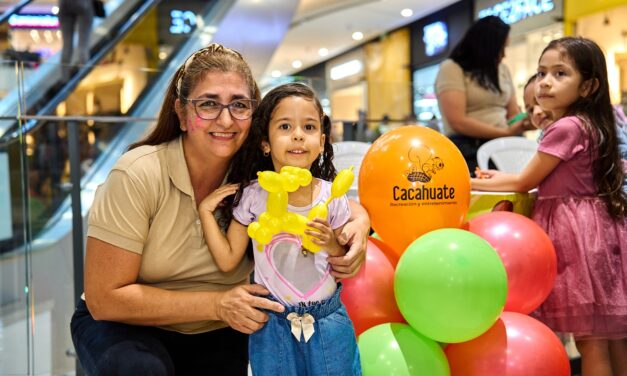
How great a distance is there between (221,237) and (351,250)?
343mm

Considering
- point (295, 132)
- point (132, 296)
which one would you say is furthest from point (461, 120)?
point (132, 296)

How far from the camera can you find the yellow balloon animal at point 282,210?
145cm

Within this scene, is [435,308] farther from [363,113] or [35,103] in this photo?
[363,113]

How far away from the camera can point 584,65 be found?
7.62 ft

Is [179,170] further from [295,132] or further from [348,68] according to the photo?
[348,68]

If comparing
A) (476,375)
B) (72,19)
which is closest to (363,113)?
(72,19)

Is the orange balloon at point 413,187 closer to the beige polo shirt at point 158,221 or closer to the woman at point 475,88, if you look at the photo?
the beige polo shirt at point 158,221

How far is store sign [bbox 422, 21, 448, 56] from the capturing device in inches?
440

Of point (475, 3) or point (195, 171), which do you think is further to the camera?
point (475, 3)

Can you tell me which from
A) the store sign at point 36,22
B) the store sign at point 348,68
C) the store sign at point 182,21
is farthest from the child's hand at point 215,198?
the store sign at point 348,68

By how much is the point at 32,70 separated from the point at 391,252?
230 cm

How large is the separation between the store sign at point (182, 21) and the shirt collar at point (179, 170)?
5405 mm

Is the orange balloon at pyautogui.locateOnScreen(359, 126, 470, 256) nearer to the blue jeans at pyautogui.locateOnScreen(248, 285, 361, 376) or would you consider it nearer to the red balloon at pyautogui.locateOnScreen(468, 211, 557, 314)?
the red balloon at pyautogui.locateOnScreen(468, 211, 557, 314)

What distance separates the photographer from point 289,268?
5.19 feet
